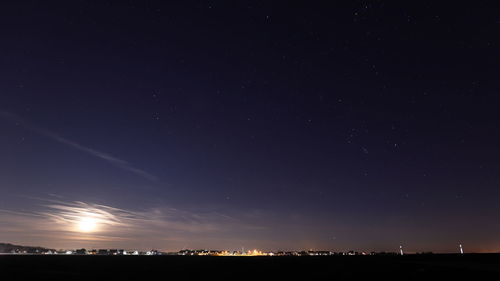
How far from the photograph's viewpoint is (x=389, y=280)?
122 feet

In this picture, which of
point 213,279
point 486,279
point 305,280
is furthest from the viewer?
point 213,279

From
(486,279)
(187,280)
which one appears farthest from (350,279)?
(187,280)

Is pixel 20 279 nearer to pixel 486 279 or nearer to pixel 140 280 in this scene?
pixel 140 280

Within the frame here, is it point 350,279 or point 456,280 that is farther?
point 350,279

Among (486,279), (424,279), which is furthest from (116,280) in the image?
(486,279)

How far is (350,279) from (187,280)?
59.3ft

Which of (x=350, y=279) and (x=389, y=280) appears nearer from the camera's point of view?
(x=389, y=280)

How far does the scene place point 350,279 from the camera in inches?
1577

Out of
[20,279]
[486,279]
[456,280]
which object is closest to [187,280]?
[20,279]

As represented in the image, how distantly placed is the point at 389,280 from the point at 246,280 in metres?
15.0

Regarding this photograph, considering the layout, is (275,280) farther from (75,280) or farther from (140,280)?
(75,280)

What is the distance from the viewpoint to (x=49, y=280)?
40.2 m

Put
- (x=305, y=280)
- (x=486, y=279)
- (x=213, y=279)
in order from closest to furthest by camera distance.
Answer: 1. (x=486, y=279)
2. (x=305, y=280)
3. (x=213, y=279)

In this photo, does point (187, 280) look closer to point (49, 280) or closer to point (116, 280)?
point (116, 280)
